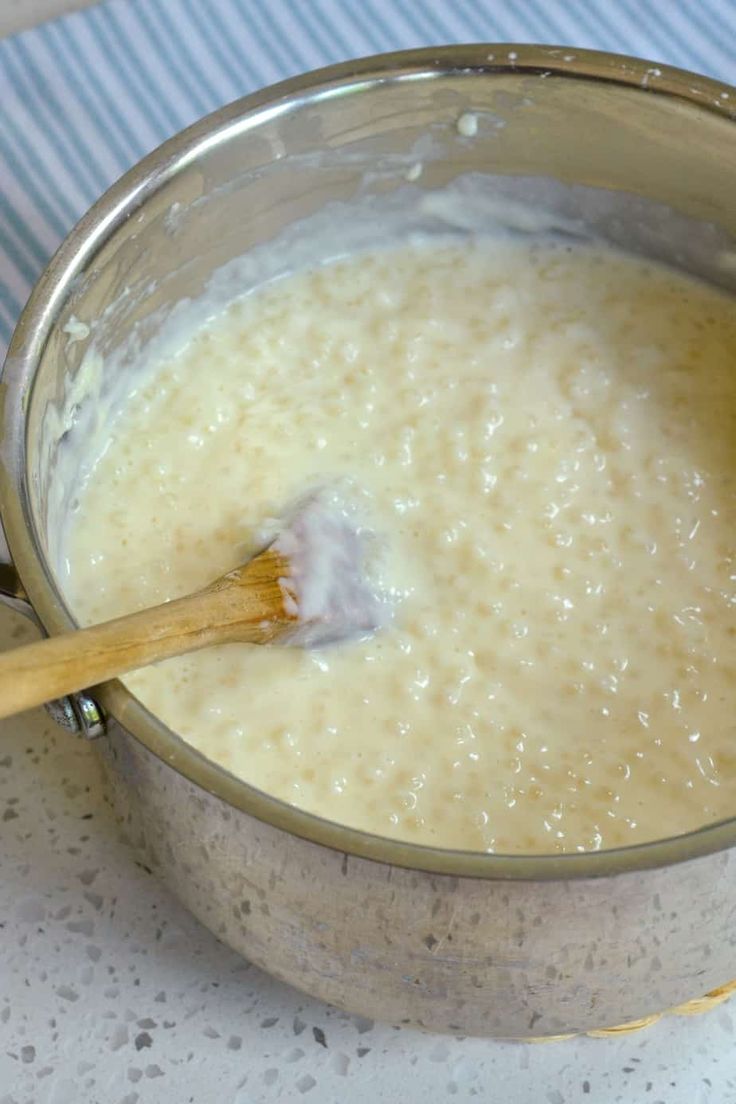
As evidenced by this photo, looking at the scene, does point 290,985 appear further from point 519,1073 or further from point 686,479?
point 686,479

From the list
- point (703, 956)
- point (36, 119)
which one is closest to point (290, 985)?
point (703, 956)

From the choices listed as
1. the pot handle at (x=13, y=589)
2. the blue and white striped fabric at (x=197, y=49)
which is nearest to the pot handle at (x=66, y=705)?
the pot handle at (x=13, y=589)

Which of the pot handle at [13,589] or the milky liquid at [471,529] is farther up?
the pot handle at [13,589]

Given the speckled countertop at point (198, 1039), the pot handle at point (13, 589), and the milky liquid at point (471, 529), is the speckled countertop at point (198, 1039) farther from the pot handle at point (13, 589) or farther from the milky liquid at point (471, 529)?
the pot handle at point (13, 589)

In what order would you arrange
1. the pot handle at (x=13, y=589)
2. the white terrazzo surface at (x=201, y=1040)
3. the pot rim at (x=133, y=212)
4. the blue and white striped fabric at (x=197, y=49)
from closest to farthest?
the pot rim at (x=133, y=212), the pot handle at (x=13, y=589), the white terrazzo surface at (x=201, y=1040), the blue and white striped fabric at (x=197, y=49)

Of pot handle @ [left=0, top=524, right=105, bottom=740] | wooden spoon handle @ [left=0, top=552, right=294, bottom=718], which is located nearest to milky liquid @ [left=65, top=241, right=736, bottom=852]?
wooden spoon handle @ [left=0, top=552, right=294, bottom=718]

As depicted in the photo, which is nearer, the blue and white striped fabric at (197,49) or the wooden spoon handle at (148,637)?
the wooden spoon handle at (148,637)
